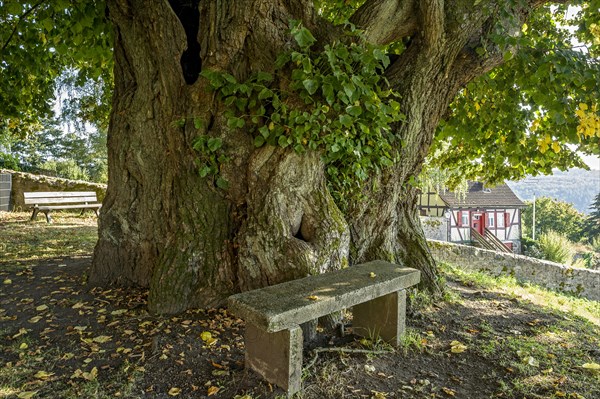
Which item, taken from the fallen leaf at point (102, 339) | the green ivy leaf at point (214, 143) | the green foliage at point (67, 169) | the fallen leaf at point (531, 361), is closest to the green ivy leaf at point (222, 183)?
the green ivy leaf at point (214, 143)

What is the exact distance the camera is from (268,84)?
123 inches

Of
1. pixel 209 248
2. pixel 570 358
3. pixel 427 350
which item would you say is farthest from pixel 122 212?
pixel 570 358

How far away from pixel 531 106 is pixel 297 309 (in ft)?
12.7

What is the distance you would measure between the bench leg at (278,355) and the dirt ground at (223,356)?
0.27 ft

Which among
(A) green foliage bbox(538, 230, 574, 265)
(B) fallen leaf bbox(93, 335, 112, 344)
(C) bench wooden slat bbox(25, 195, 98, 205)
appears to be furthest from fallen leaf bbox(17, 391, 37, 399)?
(A) green foliage bbox(538, 230, 574, 265)

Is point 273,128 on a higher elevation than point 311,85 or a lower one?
lower

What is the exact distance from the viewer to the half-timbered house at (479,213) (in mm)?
26156

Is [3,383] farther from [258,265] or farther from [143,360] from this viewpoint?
[258,265]

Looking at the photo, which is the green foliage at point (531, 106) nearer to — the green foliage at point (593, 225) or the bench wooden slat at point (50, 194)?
the bench wooden slat at point (50, 194)

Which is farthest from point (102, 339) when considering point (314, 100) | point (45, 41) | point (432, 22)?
point (45, 41)

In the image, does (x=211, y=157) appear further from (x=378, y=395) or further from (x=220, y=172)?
(x=378, y=395)

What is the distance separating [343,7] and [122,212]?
4146mm

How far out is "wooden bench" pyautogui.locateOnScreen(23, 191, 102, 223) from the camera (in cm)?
939

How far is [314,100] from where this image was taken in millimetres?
2982
